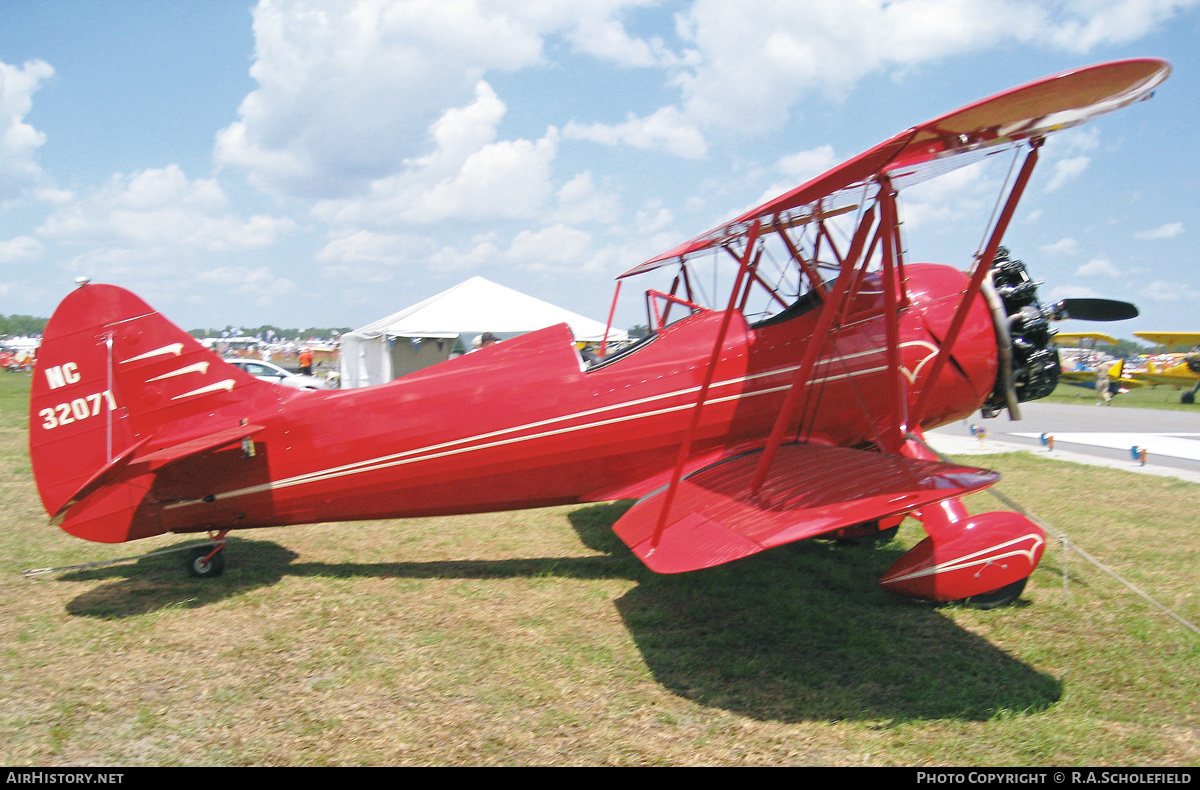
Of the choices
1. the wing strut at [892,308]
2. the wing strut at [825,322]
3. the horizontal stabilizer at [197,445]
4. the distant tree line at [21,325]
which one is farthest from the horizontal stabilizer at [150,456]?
the distant tree line at [21,325]

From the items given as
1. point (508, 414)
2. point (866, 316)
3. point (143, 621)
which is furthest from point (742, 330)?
point (143, 621)

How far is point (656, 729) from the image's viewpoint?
3.13 metres

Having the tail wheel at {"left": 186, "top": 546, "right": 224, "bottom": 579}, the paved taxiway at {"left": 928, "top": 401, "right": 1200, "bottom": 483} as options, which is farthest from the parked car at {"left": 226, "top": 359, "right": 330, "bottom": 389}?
the paved taxiway at {"left": 928, "top": 401, "right": 1200, "bottom": 483}

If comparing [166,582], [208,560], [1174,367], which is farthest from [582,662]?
[1174,367]

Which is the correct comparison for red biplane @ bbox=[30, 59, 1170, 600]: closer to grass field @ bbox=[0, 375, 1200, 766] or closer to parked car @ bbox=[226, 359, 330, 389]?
grass field @ bbox=[0, 375, 1200, 766]

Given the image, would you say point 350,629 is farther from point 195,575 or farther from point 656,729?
point 656,729

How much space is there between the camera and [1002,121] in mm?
3553

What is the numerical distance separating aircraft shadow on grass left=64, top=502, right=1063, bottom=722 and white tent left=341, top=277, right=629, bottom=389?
1091 cm

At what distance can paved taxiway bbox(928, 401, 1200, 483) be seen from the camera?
31.0 feet

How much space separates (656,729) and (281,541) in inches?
178

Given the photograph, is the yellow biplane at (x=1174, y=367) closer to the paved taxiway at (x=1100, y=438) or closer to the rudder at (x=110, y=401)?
the paved taxiway at (x=1100, y=438)

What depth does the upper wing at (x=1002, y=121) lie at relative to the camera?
3.05 m

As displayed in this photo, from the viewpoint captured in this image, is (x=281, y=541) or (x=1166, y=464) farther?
(x=1166, y=464)

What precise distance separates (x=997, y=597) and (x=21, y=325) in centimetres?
16703
